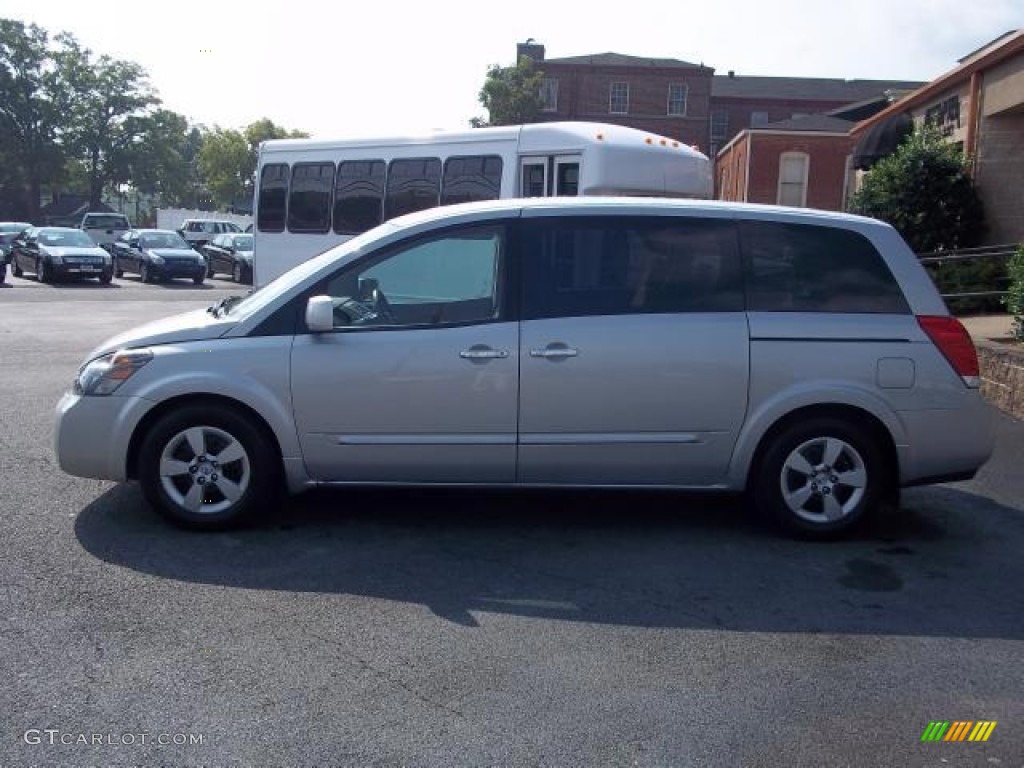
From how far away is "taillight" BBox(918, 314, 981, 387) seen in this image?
5793 millimetres

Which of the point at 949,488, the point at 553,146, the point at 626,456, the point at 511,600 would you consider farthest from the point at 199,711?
the point at 553,146

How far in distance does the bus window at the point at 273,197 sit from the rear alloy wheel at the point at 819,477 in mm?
11455

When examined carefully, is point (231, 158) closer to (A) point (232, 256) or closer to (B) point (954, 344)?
(A) point (232, 256)

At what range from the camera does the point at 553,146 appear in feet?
40.6

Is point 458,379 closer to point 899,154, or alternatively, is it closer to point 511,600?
point 511,600

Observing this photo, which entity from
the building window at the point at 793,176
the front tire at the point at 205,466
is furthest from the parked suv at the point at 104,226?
the front tire at the point at 205,466

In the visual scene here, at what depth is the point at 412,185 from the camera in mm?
14031

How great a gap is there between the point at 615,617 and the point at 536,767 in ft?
4.50

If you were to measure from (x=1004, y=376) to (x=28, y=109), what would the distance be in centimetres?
7916

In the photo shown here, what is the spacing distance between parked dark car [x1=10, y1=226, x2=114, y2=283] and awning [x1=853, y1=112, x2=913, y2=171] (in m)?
20.3

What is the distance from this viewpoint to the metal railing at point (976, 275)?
1550 centimetres

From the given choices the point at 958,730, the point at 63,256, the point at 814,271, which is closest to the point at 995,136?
the point at 814,271

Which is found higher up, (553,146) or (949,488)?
(553,146)

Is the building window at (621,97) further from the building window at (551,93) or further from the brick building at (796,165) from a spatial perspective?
the brick building at (796,165)
